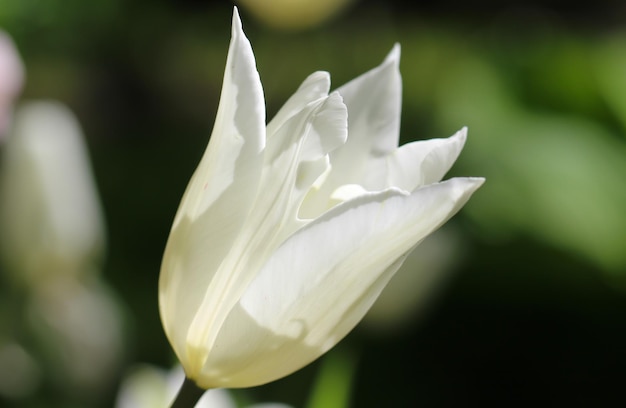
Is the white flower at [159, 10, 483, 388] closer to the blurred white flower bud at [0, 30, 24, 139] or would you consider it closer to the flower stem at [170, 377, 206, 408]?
the flower stem at [170, 377, 206, 408]

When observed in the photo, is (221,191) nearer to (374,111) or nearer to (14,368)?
(374,111)

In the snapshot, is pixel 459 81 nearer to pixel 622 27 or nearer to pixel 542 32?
pixel 542 32

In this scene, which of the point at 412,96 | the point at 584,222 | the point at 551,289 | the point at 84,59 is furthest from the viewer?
the point at 84,59

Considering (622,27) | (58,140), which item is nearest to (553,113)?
(622,27)

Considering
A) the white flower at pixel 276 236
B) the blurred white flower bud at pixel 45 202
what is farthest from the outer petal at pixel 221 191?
the blurred white flower bud at pixel 45 202

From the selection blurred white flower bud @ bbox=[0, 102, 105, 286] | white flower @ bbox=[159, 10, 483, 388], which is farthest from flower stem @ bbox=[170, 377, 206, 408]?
blurred white flower bud @ bbox=[0, 102, 105, 286]

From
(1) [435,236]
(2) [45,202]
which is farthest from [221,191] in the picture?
(1) [435,236]
